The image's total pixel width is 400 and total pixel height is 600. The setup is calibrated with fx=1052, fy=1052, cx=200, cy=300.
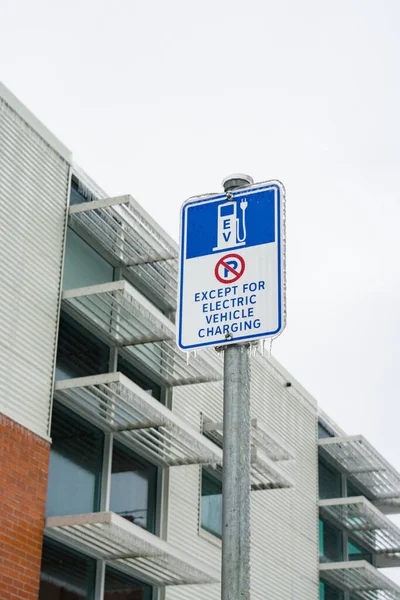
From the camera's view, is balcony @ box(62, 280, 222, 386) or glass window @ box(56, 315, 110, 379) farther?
glass window @ box(56, 315, 110, 379)

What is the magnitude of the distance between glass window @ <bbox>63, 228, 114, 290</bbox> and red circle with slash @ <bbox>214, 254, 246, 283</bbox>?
8.72 metres

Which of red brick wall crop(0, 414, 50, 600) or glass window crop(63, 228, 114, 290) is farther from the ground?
glass window crop(63, 228, 114, 290)

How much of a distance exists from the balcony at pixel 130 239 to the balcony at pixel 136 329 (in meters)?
1.05

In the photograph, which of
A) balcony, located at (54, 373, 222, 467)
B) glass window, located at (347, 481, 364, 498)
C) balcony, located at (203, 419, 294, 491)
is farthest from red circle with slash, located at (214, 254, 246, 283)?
glass window, located at (347, 481, 364, 498)

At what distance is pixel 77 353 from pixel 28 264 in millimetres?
1597

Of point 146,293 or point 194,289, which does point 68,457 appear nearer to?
point 146,293

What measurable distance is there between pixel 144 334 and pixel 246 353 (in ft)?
30.5

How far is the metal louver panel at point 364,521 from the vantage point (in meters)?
22.3

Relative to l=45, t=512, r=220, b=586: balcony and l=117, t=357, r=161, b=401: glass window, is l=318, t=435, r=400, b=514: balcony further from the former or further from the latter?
l=45, t=512, r=220, b=586: balcony

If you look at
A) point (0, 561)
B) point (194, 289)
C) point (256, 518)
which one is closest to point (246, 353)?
point (194, 289)

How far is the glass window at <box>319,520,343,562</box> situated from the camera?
894 inches

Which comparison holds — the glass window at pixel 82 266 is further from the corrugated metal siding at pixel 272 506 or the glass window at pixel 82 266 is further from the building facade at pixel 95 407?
the corrugated metal siding at pixel 272 506

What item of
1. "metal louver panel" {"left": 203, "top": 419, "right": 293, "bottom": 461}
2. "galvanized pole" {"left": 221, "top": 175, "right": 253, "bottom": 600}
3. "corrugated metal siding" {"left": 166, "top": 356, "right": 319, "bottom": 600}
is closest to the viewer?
"galvanized pole" {"left": 221, "top": 175, "right": 253, "bottom": 600}

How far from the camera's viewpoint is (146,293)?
16484 millimetres
